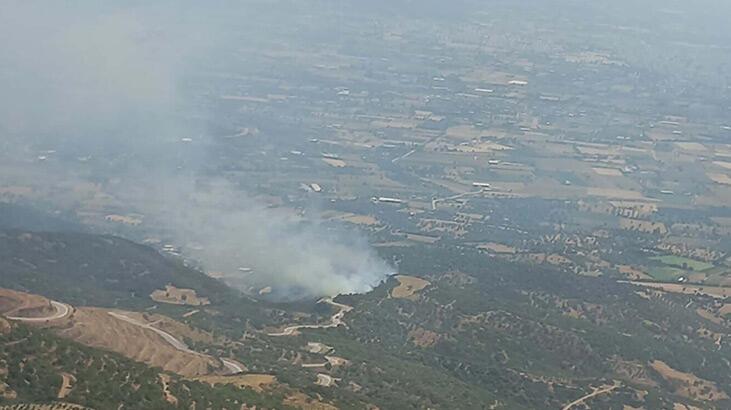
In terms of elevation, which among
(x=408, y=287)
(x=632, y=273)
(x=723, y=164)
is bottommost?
(x=723, y=164)

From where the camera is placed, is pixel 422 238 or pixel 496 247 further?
pixel 422 238

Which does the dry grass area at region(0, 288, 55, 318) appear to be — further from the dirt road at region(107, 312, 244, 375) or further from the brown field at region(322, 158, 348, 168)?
the brown field at region(322, 158, 348, 168)

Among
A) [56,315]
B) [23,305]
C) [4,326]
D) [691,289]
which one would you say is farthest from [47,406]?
[691,289]

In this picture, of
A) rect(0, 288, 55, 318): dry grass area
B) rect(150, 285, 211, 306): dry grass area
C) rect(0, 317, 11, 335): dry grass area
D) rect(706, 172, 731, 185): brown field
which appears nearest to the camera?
rect(0, 317, 11, 335): dry grass area

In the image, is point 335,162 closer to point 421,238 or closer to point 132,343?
point 421,238

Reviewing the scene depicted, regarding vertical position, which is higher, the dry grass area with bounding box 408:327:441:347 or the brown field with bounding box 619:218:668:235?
the dry grass area with bounding box 408:327:441:347

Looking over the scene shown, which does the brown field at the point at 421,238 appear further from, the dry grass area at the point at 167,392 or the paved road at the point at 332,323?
the dry grass area at the point at 167,392

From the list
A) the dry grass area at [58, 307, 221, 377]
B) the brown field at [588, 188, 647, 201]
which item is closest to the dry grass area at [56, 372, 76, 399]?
the dry grass area at [58, 307, 221, 377]

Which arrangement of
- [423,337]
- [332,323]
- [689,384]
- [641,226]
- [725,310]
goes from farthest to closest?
[641,226]
[725,310]
[332,323]
[423,337]
[689,384]

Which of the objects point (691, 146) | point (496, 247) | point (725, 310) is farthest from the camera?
point (691, 146)
